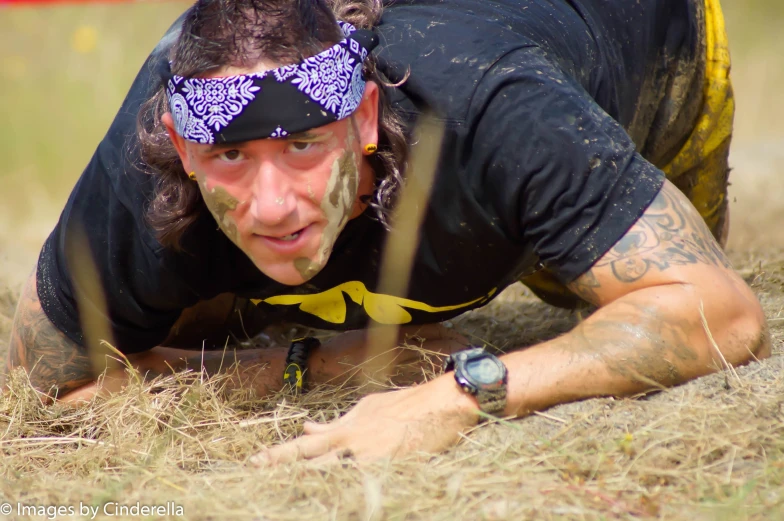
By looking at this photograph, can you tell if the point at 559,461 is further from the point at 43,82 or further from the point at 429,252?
the point at 43,82

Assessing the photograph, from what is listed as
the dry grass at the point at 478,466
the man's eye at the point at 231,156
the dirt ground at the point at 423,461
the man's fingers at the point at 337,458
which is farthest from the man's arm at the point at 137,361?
the man's eye at the point at 231,156

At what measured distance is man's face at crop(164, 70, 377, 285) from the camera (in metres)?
2.29

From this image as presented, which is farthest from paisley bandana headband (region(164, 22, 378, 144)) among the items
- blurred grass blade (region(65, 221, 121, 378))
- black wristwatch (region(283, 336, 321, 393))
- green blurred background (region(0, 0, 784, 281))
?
green blurred background (region(0, 0, 784, 281))

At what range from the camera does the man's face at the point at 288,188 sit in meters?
2.29

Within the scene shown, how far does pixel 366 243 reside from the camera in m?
2.75

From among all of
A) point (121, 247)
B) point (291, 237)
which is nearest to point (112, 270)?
point (121, 247)

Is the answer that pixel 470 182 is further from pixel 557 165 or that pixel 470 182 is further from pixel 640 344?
pixel 640 344

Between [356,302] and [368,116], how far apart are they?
68cm

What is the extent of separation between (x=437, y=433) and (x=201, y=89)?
3.42 feet

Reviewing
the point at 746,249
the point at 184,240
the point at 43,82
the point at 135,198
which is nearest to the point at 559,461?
the point at 184,240

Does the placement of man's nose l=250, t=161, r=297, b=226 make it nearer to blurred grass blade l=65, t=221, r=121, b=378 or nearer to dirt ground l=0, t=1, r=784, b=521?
dirt ground l=0, t=1, r=784, b=521

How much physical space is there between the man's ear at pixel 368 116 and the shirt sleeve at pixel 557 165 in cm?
28

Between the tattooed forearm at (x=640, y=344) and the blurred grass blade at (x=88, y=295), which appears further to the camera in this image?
the blurred grass blade at (x=88, y=295)

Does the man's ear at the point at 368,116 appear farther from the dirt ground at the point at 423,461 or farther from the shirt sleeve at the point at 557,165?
the dirt ground at the point at 423,461
